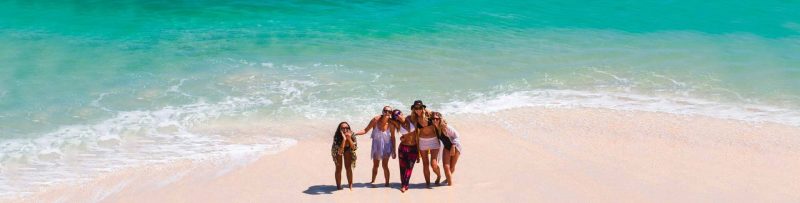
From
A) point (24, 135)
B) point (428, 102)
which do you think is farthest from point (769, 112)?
point (24, 135)

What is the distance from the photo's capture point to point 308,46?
17.4m

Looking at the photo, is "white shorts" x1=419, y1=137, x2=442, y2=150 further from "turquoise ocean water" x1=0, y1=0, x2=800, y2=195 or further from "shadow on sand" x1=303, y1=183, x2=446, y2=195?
"turquoise ocean water" x1=0, y1=0, x2=800, y2=195

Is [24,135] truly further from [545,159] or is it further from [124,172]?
[545,159]

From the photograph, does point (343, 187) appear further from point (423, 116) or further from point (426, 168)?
point (423, 116)

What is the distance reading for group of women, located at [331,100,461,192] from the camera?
900 centimetres

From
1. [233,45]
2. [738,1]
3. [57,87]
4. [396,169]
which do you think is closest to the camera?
[396,169]

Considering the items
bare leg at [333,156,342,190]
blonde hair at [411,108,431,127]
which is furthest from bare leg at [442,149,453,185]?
bare leg at [333,156,342,190]

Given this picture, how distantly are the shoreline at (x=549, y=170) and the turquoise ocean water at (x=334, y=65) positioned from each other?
0.71 metres

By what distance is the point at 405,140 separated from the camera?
9.15 metres

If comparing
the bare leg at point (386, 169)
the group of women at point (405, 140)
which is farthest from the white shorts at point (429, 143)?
the bare leg at point (386, 169)

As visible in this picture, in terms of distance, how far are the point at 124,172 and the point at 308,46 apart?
713 cm

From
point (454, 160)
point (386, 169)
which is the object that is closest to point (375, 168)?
point (386, 169)

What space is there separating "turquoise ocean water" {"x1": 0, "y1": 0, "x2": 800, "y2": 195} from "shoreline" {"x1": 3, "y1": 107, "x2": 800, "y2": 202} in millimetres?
707

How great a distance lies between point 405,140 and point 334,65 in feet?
23.3
